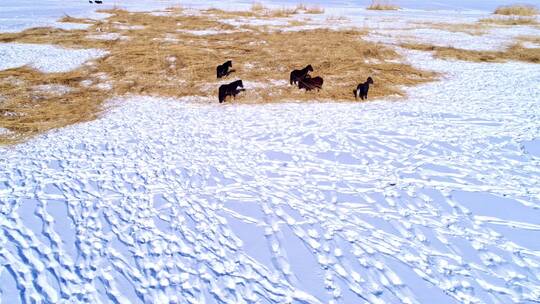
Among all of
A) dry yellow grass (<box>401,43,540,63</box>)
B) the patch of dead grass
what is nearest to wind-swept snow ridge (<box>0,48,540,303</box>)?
dry yellow grass (<box>401,43,540,63</box>)

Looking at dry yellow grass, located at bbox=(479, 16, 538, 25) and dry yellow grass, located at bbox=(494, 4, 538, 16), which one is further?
dry yellow grass, located at bbox=(494, 4, 538, 16)

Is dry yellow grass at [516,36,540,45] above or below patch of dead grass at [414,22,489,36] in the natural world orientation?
below

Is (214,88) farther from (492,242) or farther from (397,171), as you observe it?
(492,242)

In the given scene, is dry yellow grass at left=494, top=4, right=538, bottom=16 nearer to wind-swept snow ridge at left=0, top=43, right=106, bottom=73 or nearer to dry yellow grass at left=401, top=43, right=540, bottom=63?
dry yellow grass at left=401, top=43, right=540, bottom=63

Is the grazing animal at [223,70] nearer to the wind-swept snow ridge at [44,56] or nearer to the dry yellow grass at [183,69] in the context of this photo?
the dry yellow grass at [183,69]

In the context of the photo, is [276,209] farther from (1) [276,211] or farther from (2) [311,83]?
(2) [311,83]

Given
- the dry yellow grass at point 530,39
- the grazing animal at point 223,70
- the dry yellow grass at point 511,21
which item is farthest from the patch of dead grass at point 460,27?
the grazing animal at point 223,70

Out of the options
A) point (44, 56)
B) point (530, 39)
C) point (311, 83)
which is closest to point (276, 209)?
point (311, 83)

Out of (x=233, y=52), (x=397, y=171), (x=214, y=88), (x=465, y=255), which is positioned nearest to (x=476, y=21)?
(x=233, y=52)
